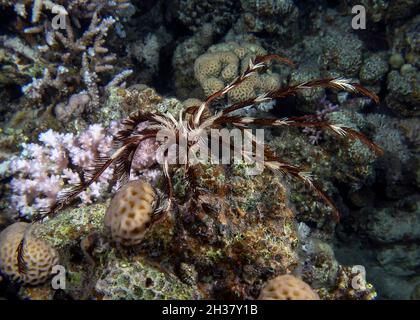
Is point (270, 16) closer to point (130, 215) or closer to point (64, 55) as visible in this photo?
point (64, 55)

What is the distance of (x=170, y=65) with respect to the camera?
253 inches

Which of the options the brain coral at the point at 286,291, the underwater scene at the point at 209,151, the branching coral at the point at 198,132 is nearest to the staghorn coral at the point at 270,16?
the underwater scene at the point at 209,151

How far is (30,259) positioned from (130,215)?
35.3 inches

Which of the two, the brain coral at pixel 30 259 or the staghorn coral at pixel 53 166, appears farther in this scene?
the staghorn coral at pixel 53 166

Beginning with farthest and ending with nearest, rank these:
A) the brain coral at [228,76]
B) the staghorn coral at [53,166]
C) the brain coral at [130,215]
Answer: the brain coral at [228,76]
the staghorn coral at [53,166]
the brain coral at [130,215]

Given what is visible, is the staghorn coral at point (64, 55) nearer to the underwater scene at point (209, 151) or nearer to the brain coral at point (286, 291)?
the underwater scene at point (209, 151)

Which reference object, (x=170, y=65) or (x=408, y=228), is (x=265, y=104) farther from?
(x=408, y=228)

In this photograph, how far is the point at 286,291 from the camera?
7.42 ft

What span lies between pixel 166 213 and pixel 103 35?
3.84m

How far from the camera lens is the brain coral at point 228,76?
486 cm

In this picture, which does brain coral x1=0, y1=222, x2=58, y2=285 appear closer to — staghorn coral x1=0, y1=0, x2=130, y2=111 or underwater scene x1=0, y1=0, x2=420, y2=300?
underwater scene x1=0, y1=0, x2=420, y2=300

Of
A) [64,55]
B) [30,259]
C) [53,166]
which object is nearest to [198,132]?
[30,259]

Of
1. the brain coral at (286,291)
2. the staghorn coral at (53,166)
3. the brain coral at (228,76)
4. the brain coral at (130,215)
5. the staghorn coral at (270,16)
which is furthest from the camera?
the staghorn coral at (270,16)

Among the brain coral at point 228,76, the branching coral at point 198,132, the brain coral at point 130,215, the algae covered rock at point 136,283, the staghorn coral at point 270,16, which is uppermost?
the staghorn coral at point 270,16
